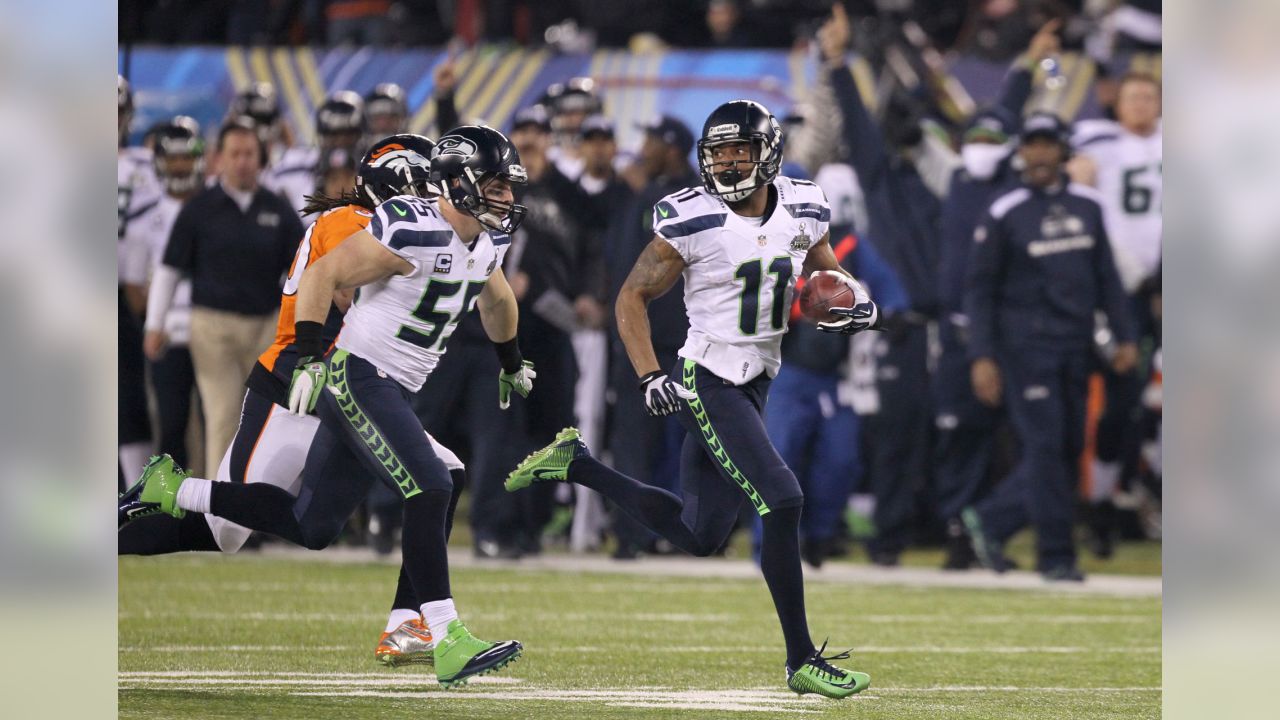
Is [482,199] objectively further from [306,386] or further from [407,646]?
[407,646]

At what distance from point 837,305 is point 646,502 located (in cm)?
99

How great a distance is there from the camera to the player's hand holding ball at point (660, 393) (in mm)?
6754

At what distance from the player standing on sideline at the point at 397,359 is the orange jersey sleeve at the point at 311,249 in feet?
1.65

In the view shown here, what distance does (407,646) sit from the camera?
714 centimetres

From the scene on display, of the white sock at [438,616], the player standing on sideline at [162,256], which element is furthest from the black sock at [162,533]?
the player standing on sideline at [162,256]

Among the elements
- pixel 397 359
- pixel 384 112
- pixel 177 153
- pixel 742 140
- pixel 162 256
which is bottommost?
pixel 397 359

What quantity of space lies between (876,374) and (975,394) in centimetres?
57

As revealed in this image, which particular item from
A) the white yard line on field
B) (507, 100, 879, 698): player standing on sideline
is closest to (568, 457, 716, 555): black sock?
(507, 100, 879, 698): player standing on sideline

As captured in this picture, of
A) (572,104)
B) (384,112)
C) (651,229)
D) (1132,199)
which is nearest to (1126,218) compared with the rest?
(1132,199)

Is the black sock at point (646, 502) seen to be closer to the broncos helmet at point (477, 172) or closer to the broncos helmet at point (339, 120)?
the broncos helmet at point (477, 172)

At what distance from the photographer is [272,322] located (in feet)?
35.4
